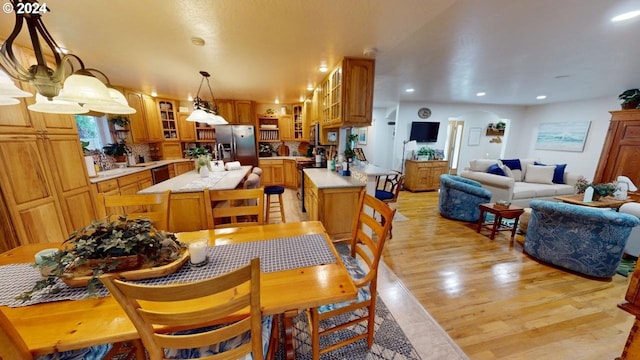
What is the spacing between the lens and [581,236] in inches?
84.7

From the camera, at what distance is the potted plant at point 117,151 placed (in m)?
3.79

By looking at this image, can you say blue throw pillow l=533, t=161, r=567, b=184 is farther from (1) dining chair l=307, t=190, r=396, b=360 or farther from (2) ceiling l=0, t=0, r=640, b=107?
(1) dining chair l=307, t=190, r=396, b=360

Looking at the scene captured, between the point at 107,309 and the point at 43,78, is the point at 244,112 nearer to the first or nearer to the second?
the point at 43,78

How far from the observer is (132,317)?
67 cm

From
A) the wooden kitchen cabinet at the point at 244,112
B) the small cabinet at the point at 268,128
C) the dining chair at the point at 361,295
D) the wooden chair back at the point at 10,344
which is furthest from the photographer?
the small cabinet at the point at 268,128

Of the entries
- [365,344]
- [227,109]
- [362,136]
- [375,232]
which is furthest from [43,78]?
[362,136]

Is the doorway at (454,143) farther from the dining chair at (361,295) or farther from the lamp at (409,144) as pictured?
the dining chair at (361,295)

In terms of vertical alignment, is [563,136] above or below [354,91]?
below

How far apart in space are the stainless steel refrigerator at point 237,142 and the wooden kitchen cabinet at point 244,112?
0.27 meters

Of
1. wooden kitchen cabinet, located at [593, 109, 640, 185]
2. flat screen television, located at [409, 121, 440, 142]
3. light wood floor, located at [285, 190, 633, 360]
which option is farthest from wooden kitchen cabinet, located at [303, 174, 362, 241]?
wooden kitchen cabinet, located at [593, 109, 640, 185]

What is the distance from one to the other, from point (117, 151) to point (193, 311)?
474 centimetres

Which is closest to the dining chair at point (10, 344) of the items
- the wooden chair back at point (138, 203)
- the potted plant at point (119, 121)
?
the wooden chair back at point (138, 203)

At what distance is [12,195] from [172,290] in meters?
2.75

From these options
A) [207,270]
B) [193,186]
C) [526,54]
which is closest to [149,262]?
[207,270]
